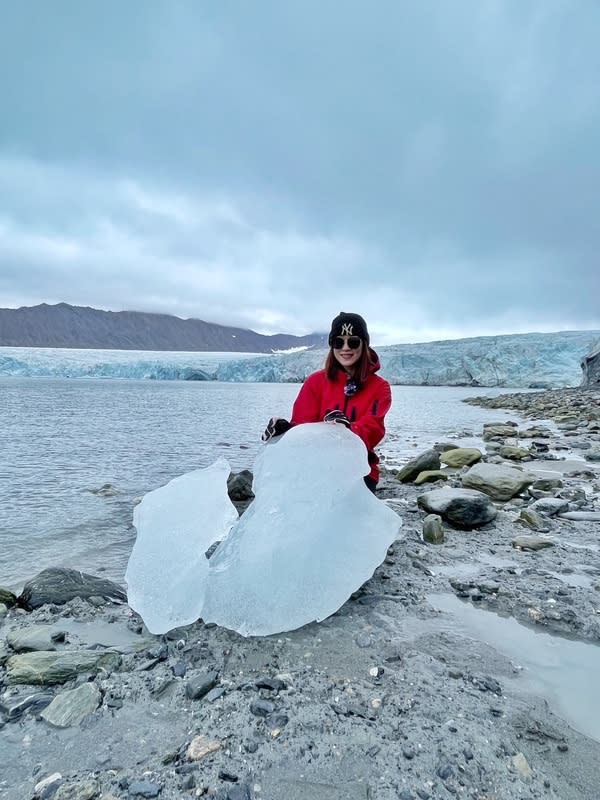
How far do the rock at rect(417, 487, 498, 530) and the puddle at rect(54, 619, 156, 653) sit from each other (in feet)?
8.60

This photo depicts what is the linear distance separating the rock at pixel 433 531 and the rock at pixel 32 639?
2556 mm

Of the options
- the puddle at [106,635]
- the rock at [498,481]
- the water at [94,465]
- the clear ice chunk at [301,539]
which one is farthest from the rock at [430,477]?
the puddle at [106,635]

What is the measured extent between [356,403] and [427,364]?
51297mm

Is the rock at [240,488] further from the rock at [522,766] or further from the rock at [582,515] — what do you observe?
the rock at [522,766]

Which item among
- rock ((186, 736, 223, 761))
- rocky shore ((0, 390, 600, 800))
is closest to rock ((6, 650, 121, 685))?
rocky shore ((0, 390, 600, 800))

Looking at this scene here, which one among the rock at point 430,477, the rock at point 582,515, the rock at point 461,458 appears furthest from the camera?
the rock at point 461,458

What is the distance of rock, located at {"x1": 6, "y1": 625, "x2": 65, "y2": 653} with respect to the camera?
215 cm

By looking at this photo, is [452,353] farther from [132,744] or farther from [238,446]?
[132,744]

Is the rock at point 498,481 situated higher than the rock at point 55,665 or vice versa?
the rock at point 498,481

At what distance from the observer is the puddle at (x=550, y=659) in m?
1.70

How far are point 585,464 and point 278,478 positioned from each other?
243 inches

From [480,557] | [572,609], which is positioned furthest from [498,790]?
[480,557]

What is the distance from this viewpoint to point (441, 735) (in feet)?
5.00

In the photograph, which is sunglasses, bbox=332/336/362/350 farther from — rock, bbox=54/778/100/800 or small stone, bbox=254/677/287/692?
rock, bbox=54/778/100/800
